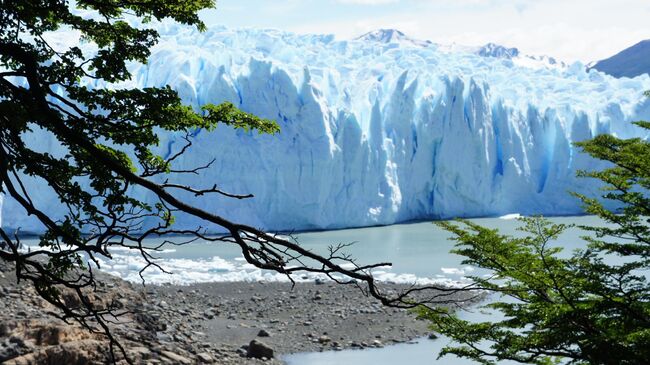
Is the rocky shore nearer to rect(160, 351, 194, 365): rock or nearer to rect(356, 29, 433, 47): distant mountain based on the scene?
rect(160, 351, 194, 365): rock

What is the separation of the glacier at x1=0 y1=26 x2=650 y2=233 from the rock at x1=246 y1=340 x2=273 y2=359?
13.5 meters

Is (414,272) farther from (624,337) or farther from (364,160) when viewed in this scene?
(624,337)

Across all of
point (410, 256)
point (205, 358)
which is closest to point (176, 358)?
point (205, 358)

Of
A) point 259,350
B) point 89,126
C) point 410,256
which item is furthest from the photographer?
point 410,256

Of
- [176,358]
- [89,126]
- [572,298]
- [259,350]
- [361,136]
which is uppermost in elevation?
[361,136]

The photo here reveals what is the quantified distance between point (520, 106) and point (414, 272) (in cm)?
1626

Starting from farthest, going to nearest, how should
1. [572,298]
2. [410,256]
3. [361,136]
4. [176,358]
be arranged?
1. [361,136]
2. [410,256]
3. [176,358]
4. [572,298]

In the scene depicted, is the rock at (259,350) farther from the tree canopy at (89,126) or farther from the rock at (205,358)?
the tree canopy at (89,126)

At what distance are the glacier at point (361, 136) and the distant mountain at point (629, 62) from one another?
3969 cm

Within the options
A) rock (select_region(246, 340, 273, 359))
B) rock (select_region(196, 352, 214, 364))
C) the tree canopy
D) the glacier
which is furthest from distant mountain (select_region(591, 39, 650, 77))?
the tree canopy

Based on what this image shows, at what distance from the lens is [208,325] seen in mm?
11531

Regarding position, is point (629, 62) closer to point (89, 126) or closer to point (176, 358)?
point (176, 358)

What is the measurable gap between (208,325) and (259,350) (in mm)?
2096

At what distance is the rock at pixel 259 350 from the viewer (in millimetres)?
9648
